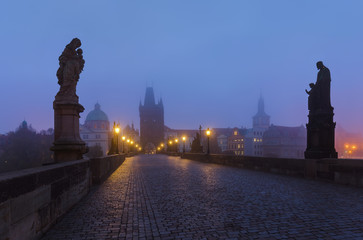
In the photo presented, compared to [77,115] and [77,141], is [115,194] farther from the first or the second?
[77,115]

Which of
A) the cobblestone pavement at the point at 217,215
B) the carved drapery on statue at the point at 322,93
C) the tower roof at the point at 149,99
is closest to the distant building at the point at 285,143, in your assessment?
the tower roof at the point at 149,99

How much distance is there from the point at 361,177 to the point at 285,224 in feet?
18.5

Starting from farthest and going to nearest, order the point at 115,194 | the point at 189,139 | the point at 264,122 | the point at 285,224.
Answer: the point at 264,122 < the point at 189,139 < the point at 115,194 < the point at 285,224

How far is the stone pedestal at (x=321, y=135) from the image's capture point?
11555 millimetres

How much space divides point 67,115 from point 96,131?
4938 inches

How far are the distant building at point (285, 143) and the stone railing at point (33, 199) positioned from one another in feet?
335

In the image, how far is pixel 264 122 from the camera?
572 ft

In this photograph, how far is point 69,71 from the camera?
28.5ft

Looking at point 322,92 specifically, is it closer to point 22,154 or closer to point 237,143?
point 22,154

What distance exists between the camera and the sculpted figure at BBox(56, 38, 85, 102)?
861 centimetres

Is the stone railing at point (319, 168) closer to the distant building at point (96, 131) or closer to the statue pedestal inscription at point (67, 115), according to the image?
the statue pedestal inscription at point (67, 115)

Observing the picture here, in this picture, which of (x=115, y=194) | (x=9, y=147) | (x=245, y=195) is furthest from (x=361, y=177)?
(x=9, y=147)

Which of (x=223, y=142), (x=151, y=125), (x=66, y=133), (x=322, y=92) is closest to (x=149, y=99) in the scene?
(x=151, y=125)

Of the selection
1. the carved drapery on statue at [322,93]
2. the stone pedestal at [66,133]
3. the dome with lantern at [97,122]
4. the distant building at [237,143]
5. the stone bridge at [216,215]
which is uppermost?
the dome with lantern at [97,122]
